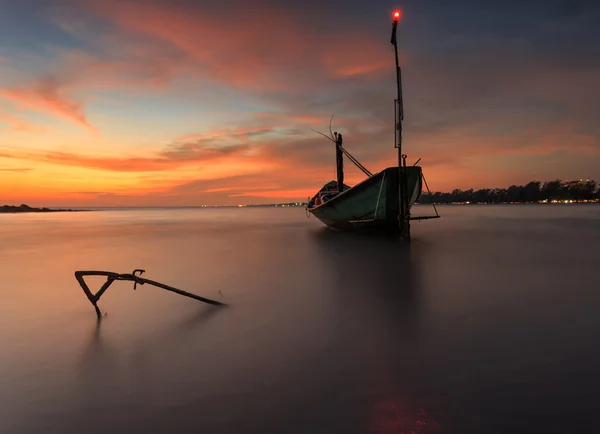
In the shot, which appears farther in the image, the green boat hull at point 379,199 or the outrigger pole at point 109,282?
the green boat hull at point 379,199

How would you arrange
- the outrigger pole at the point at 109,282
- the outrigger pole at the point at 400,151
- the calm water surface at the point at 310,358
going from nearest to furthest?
1. the calm water surface at the point at 310,358
2. the outrigger pole at the point at 109,282
3. the outrigger pole at the point at 400,151

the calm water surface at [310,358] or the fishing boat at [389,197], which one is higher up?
the fishing boat at [389,197]

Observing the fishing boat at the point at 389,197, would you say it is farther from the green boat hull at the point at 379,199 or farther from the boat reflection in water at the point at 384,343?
the boat reflection in water at the point at 384,343

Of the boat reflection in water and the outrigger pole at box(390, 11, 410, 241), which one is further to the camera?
the outrigger pole at box(390, 11, 410, 241)

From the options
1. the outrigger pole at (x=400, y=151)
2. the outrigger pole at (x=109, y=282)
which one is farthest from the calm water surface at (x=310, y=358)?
the outrigger pole at (x=400, y=151)

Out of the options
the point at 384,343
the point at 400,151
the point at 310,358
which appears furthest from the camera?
the point at 400,151

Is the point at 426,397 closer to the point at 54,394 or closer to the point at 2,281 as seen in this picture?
the point at 54,394

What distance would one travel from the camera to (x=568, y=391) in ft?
12.2

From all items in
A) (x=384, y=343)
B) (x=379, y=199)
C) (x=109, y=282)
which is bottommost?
(x=384, y=343)

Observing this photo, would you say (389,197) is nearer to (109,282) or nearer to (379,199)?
(379,199)

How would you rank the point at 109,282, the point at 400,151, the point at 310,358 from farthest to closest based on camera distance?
the point at 400,151
the point at 109,282
the point at 310,358

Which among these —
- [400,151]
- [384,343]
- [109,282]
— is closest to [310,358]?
[384,343]

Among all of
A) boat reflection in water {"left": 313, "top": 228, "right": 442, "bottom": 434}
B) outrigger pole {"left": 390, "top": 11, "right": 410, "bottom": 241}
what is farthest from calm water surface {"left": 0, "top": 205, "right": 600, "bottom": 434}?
outrigger pole {"left": 390, "top": 11, "right": 410, "bottom": 241}

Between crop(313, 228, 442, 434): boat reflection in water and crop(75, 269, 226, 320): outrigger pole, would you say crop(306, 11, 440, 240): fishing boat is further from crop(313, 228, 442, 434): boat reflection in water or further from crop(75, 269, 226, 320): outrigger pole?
crop(75, 269, 226, 320): outrigger pole
